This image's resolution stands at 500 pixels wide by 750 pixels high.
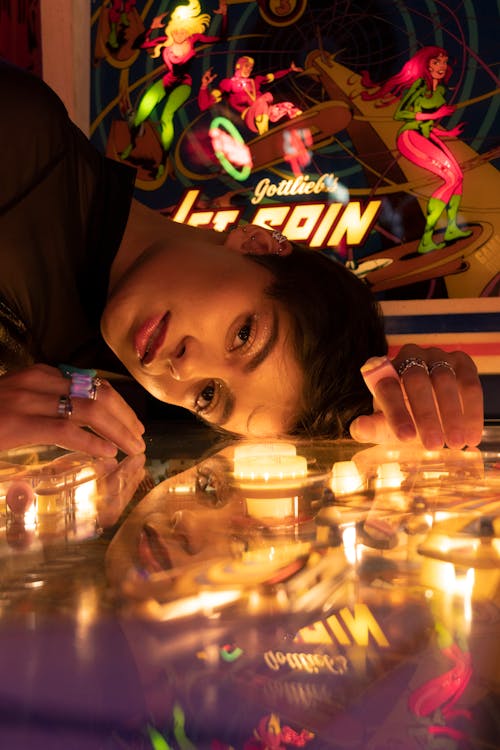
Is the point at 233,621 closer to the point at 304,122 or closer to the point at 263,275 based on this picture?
the point at 263,275

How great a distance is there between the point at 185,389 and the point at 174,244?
0.24 meters

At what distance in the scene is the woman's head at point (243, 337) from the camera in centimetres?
108

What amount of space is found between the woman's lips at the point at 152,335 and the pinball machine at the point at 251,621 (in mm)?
451

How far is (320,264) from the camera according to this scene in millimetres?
1262

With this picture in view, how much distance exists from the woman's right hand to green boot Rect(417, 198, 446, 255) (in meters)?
2.09

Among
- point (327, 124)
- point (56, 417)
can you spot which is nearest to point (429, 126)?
point (327, 124)

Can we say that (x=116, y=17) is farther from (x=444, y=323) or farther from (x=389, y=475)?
(x=389, y=475)

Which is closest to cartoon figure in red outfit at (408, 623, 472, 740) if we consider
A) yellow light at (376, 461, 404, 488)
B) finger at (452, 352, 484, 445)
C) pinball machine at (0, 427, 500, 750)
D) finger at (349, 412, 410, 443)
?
pinball machine at (0, 427, 500, 750)

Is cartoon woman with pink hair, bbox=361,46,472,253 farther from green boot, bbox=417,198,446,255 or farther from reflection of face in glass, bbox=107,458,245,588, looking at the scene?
reflection of face in glass, bbox=107,458,245,588

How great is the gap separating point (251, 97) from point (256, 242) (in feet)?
6.05

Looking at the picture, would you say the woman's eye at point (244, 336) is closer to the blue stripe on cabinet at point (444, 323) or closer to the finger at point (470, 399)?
the finger at point (470, 399)

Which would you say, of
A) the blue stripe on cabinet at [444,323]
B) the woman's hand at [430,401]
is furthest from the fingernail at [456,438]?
the blue stripe on cabinet at [444,323]

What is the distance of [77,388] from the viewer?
0.83 m

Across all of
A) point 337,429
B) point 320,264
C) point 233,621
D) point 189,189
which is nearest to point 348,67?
point 189,189
